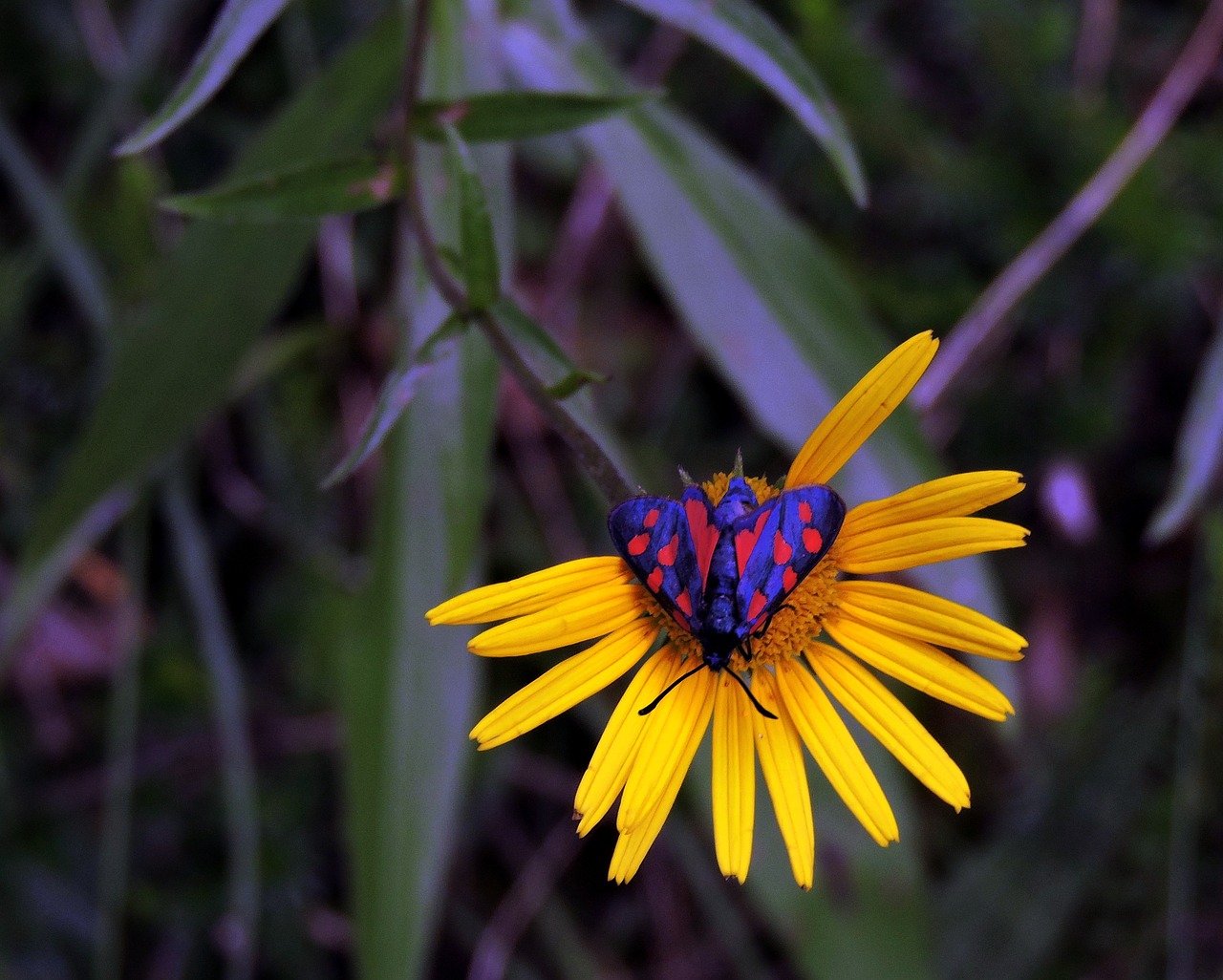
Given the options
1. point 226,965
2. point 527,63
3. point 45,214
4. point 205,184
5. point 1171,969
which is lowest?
point 1171,969

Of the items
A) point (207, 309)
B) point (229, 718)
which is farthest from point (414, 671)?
point (207, 309)

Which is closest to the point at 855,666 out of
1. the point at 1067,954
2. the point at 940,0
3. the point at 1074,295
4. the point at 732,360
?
the point at 732,360

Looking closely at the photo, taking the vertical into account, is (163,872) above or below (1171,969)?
above

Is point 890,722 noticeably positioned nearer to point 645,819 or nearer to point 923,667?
point 923,667

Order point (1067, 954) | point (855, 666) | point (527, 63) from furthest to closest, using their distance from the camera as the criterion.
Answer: point (1067, 954) < point (527, 63) < point (855, 666)

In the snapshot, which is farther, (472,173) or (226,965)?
(226,965)

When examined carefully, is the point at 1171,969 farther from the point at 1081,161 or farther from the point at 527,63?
the point at 527,63

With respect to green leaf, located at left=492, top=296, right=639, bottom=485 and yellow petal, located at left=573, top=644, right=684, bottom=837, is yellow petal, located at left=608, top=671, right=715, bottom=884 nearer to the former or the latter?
yellow petal, located at left=573, top=644, right=684, bottom=837

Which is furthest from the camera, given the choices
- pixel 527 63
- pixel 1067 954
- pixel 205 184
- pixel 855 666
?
pixel 205 184
